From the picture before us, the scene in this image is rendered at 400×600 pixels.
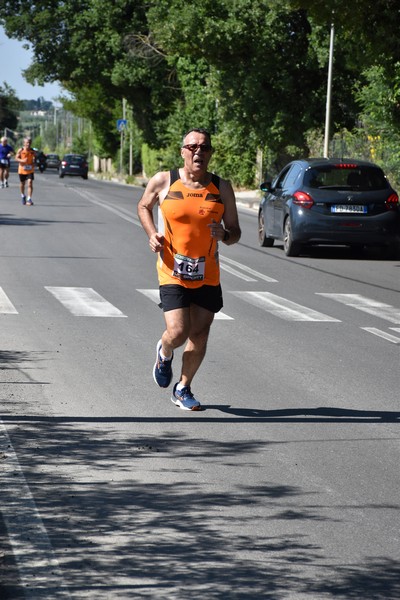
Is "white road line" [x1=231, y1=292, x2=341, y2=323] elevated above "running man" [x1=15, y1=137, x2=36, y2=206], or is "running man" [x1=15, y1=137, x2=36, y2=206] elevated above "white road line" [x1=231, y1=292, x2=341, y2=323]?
"running man" [x1=15, y1=137, x2=36, y2=206]

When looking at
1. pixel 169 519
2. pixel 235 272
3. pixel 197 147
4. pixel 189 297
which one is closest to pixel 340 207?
pixel 235 272

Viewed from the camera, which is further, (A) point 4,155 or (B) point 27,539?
A: (A) point 4,155

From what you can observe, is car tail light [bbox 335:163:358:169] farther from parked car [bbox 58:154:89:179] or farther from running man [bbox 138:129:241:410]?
parked car [bbox 58:154:89:179]

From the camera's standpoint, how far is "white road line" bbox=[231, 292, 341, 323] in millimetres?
13478

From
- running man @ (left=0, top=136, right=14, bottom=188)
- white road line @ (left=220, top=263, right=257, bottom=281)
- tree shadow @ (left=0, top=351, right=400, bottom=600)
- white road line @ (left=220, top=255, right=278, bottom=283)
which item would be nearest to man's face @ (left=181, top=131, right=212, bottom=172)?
tree shadow @ (left=0, top=351, right=400, bottom=600)

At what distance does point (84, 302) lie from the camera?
14.1 metres

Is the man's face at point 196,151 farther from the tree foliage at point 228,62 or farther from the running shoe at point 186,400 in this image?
the tree foliage at point 228,62

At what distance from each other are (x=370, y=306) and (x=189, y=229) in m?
6.87

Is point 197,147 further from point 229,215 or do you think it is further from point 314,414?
point 314,414

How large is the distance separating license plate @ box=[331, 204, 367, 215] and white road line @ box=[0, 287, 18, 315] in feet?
25.2

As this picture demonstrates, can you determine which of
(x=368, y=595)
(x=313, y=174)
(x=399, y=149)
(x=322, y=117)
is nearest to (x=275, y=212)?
(x=313, y=174)

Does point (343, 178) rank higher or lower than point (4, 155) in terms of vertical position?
higher

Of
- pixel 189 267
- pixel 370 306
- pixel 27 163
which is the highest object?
pixel 189 267

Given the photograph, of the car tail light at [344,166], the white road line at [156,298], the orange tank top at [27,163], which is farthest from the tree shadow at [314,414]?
the orange tank top at [27,163]
